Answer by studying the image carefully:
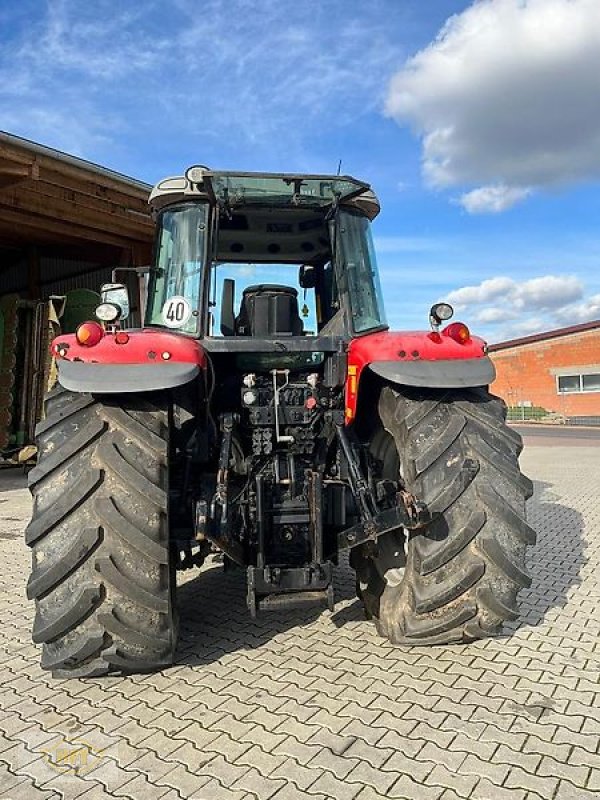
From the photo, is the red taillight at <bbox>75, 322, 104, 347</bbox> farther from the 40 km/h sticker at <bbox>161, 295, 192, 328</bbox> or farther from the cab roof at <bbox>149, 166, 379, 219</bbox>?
the cab roof at <bbox>149, 166, 379, 219</bbox>

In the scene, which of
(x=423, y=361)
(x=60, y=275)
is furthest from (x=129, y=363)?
(x=60, y=275)

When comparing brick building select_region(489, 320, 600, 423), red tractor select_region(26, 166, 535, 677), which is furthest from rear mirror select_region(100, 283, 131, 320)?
brick building select_region(489, 320, 600, 423)

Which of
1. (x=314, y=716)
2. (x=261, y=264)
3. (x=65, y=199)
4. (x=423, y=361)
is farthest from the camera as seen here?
(x=65, y=199)

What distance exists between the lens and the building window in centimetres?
2742

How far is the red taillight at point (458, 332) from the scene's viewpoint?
359 centimetres

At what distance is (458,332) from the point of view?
3.60 m

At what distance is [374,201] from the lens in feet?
13.6

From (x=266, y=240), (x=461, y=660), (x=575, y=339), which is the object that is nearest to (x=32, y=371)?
(x=266, y=240)

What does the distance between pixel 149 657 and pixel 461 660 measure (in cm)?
158

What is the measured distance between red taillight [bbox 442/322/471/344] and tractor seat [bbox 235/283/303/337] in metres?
1.06

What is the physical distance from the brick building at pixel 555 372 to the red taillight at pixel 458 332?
25197 mm

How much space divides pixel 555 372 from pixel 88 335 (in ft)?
93.0

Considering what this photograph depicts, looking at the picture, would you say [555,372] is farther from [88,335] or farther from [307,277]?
[88,335]

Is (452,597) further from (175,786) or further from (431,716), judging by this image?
(175,786)
